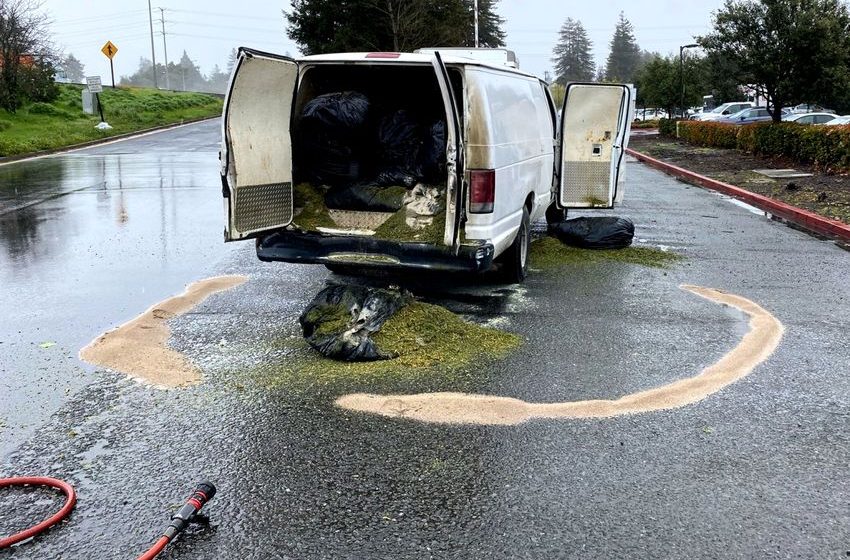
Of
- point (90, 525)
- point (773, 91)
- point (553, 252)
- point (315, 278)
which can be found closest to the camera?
point (90, 525)

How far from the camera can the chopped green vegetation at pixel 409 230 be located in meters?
6.17

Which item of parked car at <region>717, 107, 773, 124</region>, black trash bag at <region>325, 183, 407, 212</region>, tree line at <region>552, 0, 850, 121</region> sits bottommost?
black trash bag at <region>325, 183, 407, 212</region>

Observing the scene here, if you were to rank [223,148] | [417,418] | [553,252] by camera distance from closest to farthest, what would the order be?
[417,418] → [223,148] → [553,252]

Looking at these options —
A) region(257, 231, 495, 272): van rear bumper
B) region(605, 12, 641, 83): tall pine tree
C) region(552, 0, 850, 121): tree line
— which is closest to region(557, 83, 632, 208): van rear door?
region(257, 231, 495, 272): van rear bumper

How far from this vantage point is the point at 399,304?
5777 millimetres

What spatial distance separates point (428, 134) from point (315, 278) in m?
2.05

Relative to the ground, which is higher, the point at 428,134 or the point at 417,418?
the point at 428,134

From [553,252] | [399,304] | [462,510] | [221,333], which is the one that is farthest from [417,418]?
[553,252]

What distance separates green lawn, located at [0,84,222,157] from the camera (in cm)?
2808

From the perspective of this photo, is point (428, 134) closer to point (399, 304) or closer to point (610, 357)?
point (399, 304)

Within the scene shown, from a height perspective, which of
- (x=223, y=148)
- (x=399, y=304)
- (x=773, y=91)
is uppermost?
(x=773, y=91)

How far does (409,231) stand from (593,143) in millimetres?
4107

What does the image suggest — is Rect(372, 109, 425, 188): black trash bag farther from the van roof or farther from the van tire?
the van tire

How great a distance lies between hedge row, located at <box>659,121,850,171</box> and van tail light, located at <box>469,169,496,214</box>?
1353 cm
